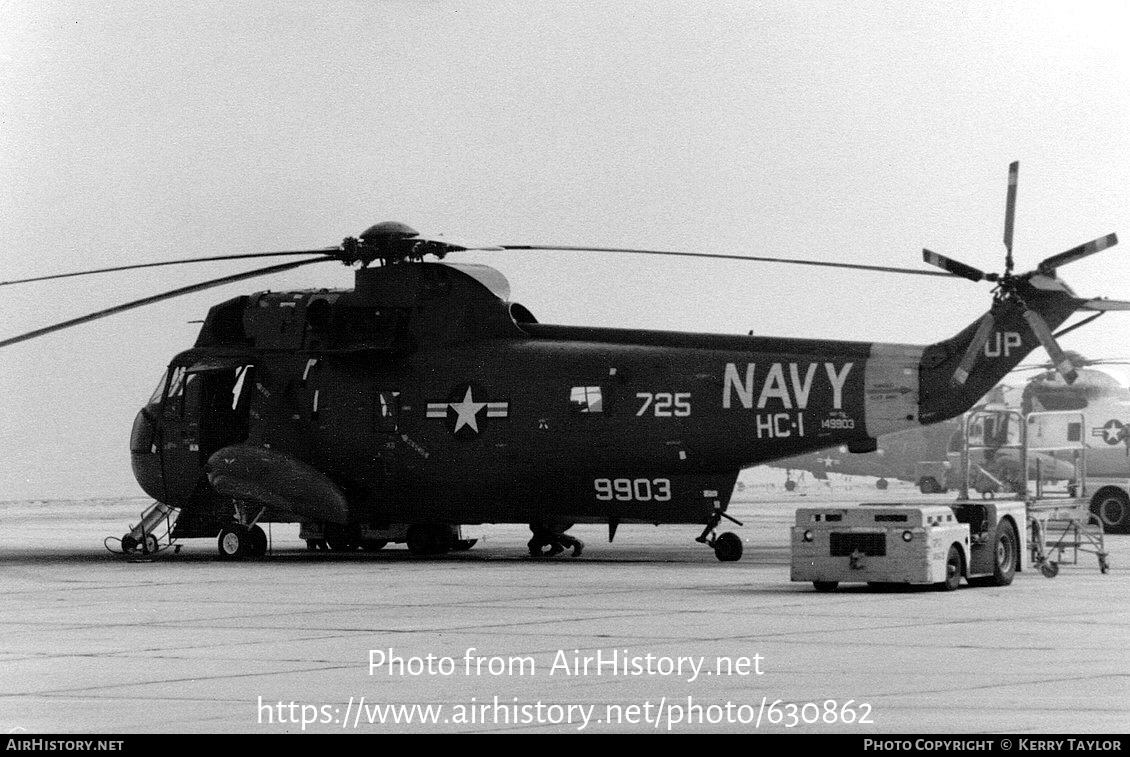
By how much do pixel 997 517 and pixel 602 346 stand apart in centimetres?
770

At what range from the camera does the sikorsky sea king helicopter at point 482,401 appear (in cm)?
2484

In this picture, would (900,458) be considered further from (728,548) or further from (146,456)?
(146,456)

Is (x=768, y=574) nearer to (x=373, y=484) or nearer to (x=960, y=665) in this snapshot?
(x=373, y=484)

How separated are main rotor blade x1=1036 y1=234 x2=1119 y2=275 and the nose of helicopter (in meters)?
15.9

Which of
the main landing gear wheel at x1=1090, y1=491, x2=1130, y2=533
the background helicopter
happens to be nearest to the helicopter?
the main landing gear wheel at x1=1090, y1=491, x2=1130, y2=533

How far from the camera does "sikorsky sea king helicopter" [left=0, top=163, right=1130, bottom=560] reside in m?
24.8

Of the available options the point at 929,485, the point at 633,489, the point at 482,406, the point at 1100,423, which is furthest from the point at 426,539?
the point at 929,485

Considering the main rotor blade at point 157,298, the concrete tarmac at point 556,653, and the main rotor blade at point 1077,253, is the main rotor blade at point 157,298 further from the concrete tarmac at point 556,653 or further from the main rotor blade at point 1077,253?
the main rotor blade at point 1077,253

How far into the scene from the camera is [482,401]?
2719 centimetres

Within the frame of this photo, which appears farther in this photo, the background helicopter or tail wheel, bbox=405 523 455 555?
the background helicopter

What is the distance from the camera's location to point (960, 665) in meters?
12.6

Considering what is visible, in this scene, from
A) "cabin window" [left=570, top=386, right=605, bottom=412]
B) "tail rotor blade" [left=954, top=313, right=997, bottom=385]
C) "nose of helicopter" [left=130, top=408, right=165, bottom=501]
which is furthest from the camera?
"nose of helicopter" [left=130, top=408, right=165, bottom=501]

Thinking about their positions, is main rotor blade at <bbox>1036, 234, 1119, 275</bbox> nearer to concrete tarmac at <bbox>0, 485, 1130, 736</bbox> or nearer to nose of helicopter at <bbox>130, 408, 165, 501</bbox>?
concrete tarmac at <bbox>0, 485, 1130, 736</bbox>
